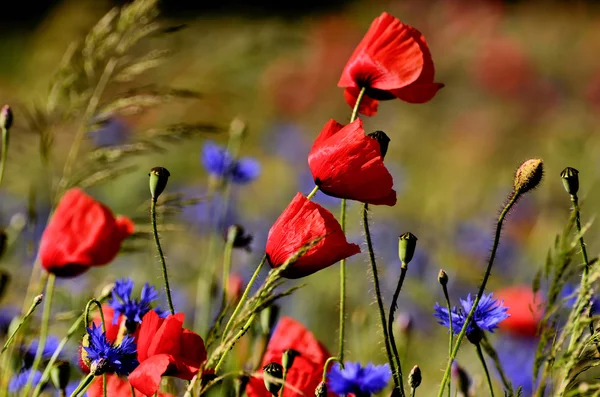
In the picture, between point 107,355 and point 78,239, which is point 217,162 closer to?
point 78,239

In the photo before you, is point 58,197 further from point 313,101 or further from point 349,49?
point 349,49

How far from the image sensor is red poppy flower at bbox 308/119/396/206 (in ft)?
2.08

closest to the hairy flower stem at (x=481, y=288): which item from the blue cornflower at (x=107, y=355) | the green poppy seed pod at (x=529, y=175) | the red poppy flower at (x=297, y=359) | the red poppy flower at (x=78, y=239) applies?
the green poppy seed pod at (x=529, y=175)

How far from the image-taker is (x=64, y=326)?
57.6 inches

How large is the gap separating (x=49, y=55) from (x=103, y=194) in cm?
143

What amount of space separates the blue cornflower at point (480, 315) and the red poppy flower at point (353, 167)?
105 millimetres

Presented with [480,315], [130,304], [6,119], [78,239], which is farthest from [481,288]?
[6,119]

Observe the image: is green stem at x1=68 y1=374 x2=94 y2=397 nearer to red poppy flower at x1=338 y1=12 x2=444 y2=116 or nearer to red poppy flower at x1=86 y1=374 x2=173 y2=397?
red poppy flower at x1=86 y1=374 x2=173 y2=397

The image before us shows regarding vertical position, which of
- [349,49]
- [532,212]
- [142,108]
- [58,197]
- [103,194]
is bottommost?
[58,197]

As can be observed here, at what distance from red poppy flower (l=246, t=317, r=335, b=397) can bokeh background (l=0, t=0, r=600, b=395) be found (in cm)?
6

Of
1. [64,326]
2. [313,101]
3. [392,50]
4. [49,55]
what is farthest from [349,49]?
[392,50]

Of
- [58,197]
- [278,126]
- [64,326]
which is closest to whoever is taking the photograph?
[58,197]

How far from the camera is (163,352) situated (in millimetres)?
579

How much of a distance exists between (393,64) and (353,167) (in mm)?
124
